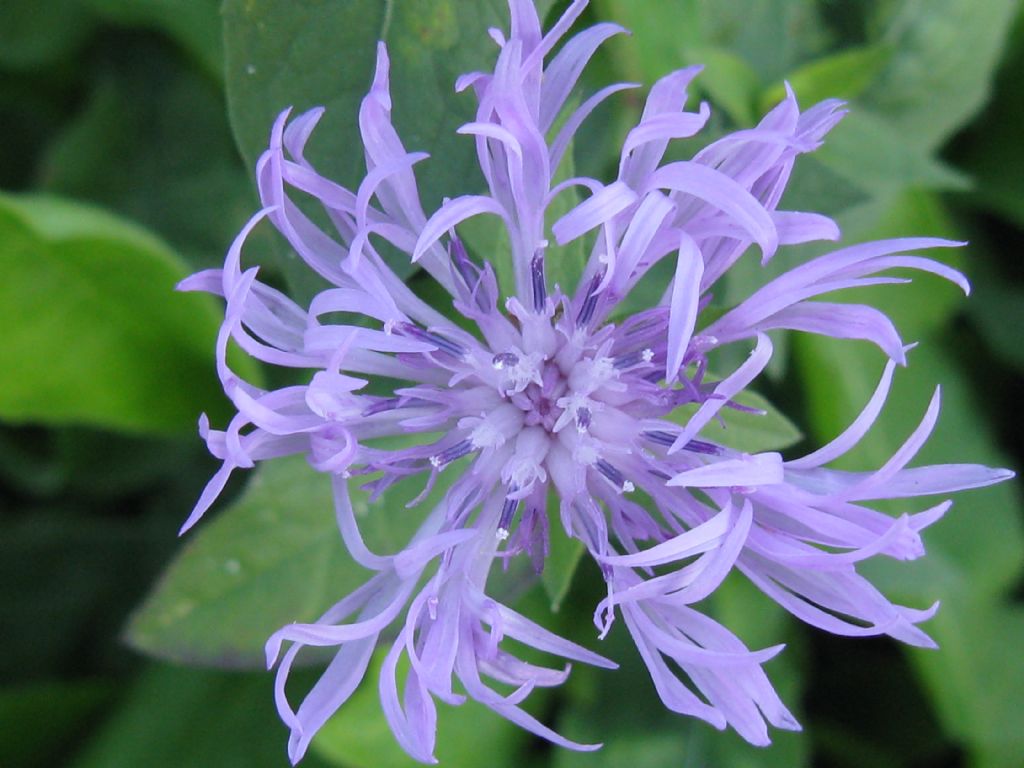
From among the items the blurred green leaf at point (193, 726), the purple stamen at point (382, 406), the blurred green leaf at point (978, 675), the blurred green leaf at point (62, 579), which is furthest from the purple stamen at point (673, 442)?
the blurred green leaf at point (62, 579)

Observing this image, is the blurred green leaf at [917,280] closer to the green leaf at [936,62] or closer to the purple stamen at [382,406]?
the green leaf at [936,62]

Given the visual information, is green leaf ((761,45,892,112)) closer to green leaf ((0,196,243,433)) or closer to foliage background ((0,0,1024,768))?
foliage background ((0,0,1024,768))

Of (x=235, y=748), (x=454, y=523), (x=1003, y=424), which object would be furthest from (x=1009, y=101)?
(x=235, y=748)

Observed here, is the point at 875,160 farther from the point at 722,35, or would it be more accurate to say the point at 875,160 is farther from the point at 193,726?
the point at 193,726

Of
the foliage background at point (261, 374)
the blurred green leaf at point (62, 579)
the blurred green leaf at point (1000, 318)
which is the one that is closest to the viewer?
the foliage background at point (261, 374)

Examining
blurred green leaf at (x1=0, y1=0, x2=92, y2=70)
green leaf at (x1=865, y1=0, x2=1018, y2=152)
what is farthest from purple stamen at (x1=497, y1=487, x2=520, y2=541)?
blurred green leaf at (x1=0, y1=0, x2=92, y2=70)

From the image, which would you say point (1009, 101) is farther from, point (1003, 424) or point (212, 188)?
point (212, 188)

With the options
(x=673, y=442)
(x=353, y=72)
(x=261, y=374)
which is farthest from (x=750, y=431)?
(x=261, y=374)
